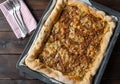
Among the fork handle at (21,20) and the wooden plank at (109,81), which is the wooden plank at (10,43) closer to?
the fork handle at (21,20)

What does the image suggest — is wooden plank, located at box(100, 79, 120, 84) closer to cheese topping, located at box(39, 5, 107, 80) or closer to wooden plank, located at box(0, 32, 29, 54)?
cheese topping, located at box(39, 5, 107, 80)

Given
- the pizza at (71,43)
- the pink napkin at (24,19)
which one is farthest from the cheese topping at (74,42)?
the pink napkin at (24,19)

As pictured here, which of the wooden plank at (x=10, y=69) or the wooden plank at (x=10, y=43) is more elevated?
the wooden plank at (x=10, y=43)

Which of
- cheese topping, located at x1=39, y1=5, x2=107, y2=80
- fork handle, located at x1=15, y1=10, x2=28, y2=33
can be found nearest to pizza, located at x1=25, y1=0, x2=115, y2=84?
cheese topping, located at x1=39, y1=5, x2=107, y2=80

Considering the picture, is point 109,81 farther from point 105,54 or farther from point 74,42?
point 74,42

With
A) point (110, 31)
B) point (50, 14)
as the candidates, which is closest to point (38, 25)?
point (50, 14)

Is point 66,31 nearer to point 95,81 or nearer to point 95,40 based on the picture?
point 95,40
